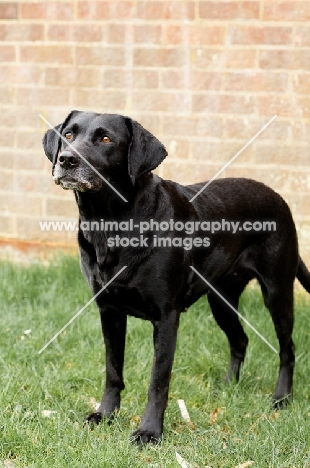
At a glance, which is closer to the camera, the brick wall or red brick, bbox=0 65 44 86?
the brick wall

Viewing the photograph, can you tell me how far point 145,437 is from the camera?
3.64 metres

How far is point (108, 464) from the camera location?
10.7 ft

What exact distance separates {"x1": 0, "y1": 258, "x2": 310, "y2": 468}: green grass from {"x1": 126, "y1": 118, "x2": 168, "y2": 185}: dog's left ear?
129 cm

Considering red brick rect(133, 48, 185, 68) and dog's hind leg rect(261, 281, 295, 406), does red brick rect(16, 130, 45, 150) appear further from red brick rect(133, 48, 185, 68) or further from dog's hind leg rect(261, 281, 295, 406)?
dog's hind leg rect(261, 281, 295, 406)

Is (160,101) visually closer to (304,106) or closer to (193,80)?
(193,80)

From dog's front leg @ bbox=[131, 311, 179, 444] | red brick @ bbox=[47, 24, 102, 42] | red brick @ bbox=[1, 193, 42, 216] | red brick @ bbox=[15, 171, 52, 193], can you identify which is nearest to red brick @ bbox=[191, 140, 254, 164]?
red brick @ bbox=[47, 24, 102, 42]

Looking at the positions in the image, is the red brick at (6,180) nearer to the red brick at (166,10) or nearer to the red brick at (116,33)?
the red brick at (116,33)

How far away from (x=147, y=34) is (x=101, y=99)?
0.65 metres

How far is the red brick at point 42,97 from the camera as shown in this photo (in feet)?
20.7

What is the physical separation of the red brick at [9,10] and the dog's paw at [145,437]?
4.01 m

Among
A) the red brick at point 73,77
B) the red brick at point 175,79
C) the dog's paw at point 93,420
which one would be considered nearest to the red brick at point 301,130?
the red brick at point 175,79

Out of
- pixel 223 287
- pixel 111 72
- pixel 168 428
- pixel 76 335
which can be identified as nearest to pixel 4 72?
pixel 111 72

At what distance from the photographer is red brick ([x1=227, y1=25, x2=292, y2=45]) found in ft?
18.9

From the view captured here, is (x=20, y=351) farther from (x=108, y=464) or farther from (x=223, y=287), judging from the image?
(x=108, y=464)
